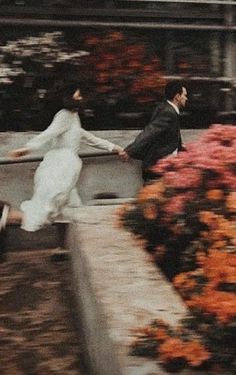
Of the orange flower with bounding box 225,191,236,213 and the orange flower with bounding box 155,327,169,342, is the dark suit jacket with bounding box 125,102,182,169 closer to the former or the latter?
the orange flower with bounding box 225,191,236,213

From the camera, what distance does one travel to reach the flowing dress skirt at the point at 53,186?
8.76 meters

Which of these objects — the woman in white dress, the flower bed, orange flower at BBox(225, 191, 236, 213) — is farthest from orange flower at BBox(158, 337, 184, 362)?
the woman in white dress

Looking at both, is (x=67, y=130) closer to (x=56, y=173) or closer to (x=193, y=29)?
(x=56, y=173)

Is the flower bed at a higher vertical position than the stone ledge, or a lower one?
higher

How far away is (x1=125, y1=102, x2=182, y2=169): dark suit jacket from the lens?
8.87 metres

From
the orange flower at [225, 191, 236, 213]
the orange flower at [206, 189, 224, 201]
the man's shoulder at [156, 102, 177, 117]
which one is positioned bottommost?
the man's shoulder at [156, 102, 177, 117]

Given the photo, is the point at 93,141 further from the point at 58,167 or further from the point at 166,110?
the point at 166,110

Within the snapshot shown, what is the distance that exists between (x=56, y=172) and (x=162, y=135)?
1150 mm

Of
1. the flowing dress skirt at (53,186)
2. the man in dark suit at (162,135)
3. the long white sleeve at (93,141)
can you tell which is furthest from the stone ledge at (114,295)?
the long white sleeve at (93,141)

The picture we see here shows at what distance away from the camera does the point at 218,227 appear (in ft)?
15.3

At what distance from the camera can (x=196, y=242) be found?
16.6 ft

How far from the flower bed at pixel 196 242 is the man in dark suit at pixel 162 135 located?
8.23 ft

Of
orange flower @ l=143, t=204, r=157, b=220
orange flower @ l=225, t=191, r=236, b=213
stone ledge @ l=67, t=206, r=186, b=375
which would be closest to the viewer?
stone ledge @ l=67, t=206, r=186, b=375

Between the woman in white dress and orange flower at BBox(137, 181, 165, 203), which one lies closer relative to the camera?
orange flower at BBox(137, 181, 165, 203)
